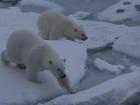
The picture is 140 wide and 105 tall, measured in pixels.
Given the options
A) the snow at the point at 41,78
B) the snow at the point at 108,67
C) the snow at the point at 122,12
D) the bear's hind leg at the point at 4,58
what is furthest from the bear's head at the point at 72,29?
the bear's hind leg at the point at 4,58

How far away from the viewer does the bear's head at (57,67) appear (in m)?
4.16

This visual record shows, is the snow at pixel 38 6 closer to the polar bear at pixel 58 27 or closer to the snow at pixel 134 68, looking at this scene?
the polar bear at pixel 58 27

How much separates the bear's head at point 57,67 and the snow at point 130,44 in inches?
55.7

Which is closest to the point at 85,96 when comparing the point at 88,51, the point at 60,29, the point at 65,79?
the point at 65,79

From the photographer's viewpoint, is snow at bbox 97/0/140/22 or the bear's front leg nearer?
the bear's front leg

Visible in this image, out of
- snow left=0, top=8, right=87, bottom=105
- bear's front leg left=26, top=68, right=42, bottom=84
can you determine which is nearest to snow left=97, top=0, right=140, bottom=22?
snow left=0, top=8, right=87, bottom=105

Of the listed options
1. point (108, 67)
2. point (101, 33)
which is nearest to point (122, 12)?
point (101, 33)

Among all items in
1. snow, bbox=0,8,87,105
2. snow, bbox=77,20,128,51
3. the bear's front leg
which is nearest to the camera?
snow, bbox=0,8,87,105

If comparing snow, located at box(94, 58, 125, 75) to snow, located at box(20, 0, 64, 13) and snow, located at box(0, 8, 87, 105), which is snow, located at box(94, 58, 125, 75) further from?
snow, located at box(20, 0, 64, 13)

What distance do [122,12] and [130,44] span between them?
2.03 m

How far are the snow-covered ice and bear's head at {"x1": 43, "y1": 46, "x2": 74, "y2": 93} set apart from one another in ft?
0.59

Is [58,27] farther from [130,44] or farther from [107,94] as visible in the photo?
[107,94]

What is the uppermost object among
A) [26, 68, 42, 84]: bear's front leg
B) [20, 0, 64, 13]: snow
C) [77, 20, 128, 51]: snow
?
[26, 68, 42, 84]: bear's front leg

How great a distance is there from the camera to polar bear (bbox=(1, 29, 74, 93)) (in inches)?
165
